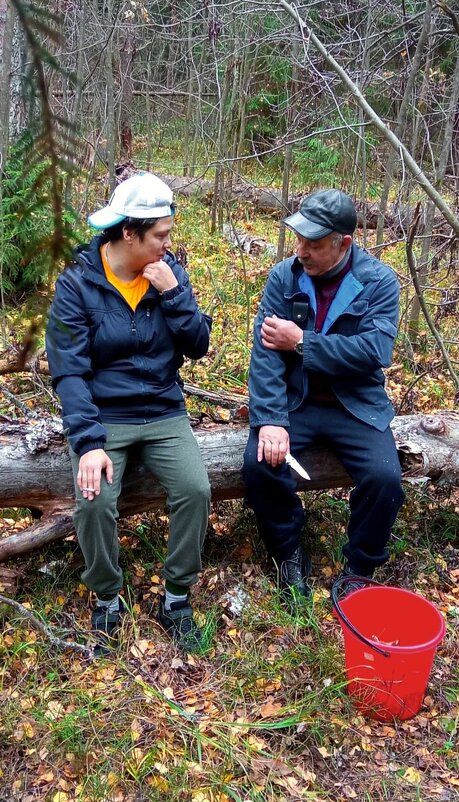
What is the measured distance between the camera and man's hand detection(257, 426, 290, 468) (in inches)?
105

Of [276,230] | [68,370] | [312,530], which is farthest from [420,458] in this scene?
[276,230]

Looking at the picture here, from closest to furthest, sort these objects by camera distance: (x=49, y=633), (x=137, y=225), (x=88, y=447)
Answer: (x=49, y=633)
(x=88, y=447)
(x=137, y=225)

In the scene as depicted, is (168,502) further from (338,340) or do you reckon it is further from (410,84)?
(410,84)

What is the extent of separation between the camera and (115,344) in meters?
2.56

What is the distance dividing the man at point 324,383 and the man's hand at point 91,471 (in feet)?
2.11

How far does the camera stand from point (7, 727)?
2.18m

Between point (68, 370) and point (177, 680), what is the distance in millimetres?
1211

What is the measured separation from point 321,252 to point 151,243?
688 mm

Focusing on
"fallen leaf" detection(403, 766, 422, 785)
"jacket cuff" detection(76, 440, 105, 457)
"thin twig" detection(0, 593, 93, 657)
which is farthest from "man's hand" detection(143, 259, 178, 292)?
"fallen leaf" detection(403, 766, 422, 785)

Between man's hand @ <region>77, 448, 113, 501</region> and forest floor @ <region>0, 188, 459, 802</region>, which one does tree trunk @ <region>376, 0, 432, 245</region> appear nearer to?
forest floor @ <region>0, 188, 459, 802</region>

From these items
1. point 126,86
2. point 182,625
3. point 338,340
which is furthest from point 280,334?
point 126,86

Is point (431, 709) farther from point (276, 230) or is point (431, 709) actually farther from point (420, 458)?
point (276, 230)

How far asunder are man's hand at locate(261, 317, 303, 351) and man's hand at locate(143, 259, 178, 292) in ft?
1.44

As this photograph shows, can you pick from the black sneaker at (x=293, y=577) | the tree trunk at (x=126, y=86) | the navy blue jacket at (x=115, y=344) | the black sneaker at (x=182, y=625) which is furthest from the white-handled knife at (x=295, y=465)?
the tree trunk at (x=126, y=86)
